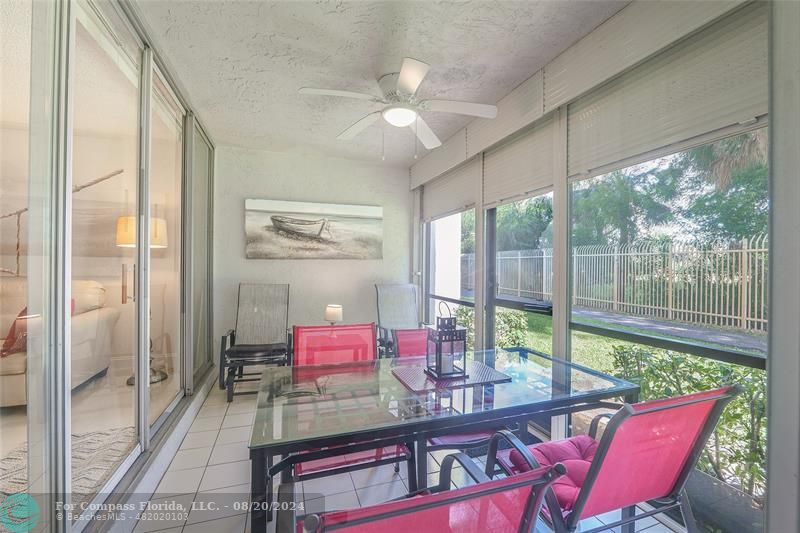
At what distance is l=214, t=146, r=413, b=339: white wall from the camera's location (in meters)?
4.20

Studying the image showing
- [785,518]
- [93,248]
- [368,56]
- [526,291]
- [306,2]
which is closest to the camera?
[785,518]

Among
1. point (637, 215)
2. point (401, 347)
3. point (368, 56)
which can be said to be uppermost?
point (368, 56)

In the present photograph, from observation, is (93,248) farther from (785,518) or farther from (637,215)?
(785,518)

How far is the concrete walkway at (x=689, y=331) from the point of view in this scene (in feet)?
4.65

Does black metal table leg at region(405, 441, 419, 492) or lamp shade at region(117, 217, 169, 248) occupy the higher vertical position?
lamp shade at region(117, 217, 169, 248)

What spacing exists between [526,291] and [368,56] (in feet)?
7.14

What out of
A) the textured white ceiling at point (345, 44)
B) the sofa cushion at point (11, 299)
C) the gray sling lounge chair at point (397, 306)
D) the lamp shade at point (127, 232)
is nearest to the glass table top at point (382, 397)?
the sofa cushion at point (11, 299)

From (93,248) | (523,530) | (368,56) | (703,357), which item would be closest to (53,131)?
(93,248)

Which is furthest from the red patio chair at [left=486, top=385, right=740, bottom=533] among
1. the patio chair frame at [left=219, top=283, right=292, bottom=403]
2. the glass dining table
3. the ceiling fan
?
the patio chair frame at [left=219, top=283, right=292, bottom=403]

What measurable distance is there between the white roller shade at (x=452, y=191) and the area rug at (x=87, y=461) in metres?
3.30

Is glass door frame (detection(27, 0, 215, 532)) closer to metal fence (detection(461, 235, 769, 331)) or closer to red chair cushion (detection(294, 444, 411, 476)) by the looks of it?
red chair cushion (detection(294, 444, 411, 476))

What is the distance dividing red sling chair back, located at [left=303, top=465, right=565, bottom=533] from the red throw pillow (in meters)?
1.17

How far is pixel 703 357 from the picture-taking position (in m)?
1.62

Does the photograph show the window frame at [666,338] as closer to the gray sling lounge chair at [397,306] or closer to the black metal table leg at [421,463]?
the black metal table leg at [421,463]
